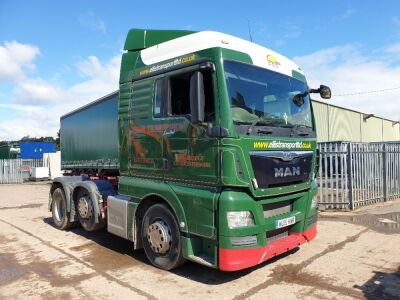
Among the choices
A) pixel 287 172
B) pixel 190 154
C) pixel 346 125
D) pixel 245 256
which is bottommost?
pixel 245 256

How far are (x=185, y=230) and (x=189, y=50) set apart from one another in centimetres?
239

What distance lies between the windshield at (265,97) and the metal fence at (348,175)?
4.36 metres

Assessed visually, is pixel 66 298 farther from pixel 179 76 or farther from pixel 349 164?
pixel 349 164

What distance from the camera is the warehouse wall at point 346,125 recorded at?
2249 cm

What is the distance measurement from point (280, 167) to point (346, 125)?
77.8 ft

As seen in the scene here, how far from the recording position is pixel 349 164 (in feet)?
33.0

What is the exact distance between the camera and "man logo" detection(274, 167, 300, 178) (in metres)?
5.22

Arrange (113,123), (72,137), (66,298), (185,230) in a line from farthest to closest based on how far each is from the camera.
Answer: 1. (72,137)
2. (113,123)
3. (185,230)
4. (66,298)

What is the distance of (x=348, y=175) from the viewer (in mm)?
10125

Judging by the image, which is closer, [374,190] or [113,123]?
[113,123]

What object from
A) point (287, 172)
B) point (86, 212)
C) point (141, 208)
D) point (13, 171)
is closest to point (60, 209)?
point (86, 212)

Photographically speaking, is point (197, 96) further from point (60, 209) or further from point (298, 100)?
point (60, 209)

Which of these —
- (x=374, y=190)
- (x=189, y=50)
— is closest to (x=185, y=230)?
(x=189, y=50)

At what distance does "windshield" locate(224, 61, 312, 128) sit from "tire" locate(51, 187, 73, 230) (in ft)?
16.5
